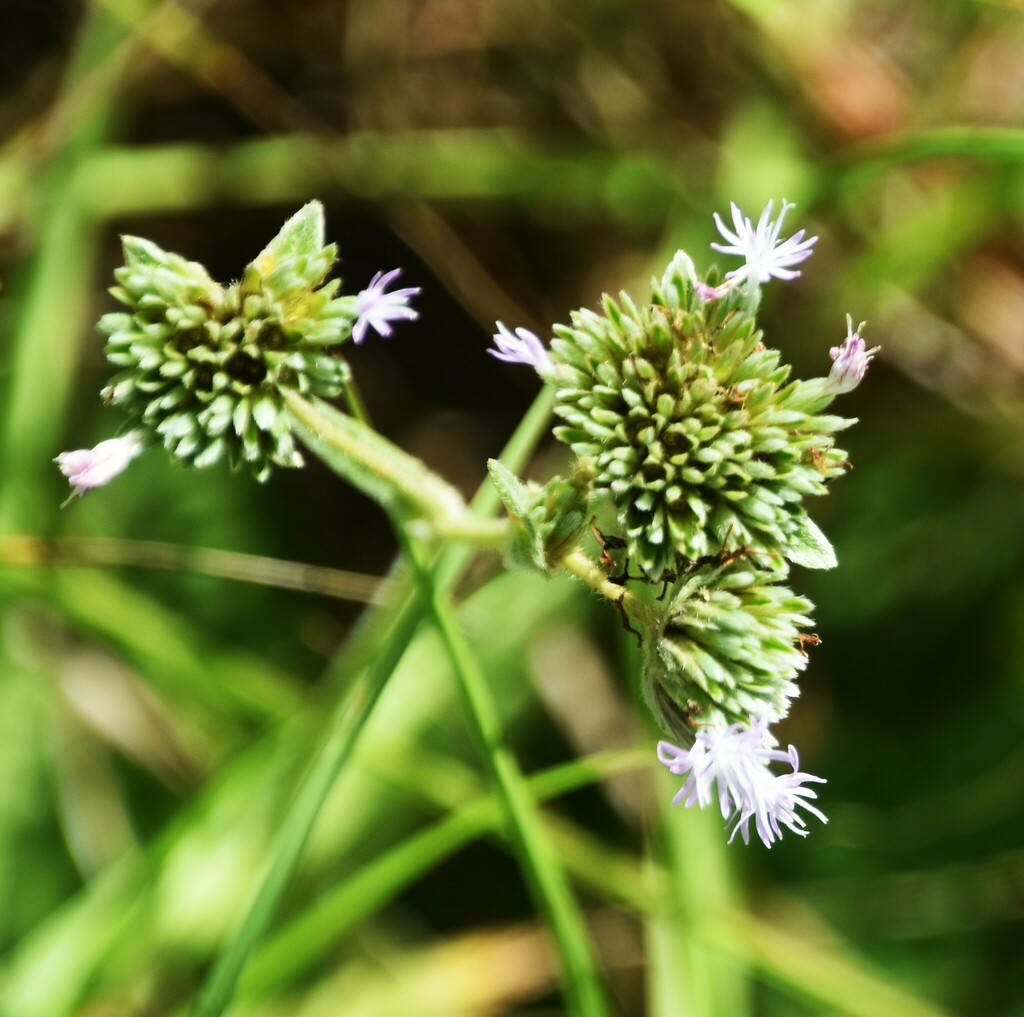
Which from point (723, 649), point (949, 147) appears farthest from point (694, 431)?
point (949, 147)

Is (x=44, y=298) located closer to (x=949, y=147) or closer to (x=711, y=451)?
(x=711, y=451)

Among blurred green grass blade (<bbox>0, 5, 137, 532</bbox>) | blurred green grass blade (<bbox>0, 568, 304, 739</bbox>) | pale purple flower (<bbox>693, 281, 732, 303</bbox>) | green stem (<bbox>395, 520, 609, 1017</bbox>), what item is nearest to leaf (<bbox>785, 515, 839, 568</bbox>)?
pale purple flower (<bbox>693, 281, 732, 303</bbox>)

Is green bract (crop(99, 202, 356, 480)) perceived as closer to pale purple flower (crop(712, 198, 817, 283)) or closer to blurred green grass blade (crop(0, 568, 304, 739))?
pale purple flower (crop(712, 198, 817, 283))

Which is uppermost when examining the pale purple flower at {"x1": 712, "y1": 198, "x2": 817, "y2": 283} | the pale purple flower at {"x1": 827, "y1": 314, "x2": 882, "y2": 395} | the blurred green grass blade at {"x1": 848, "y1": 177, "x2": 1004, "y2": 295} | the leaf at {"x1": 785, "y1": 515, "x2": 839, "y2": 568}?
the blurred green grass blade at {"x1": 848, "y1": 177, "x2": 1004, "y2": 295}

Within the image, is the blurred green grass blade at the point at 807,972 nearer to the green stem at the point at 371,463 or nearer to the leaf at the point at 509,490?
the green stem at the point at 371,463

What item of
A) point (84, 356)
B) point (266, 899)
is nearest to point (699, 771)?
point (266, 899)

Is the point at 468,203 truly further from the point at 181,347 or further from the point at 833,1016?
the point at 833,1016
